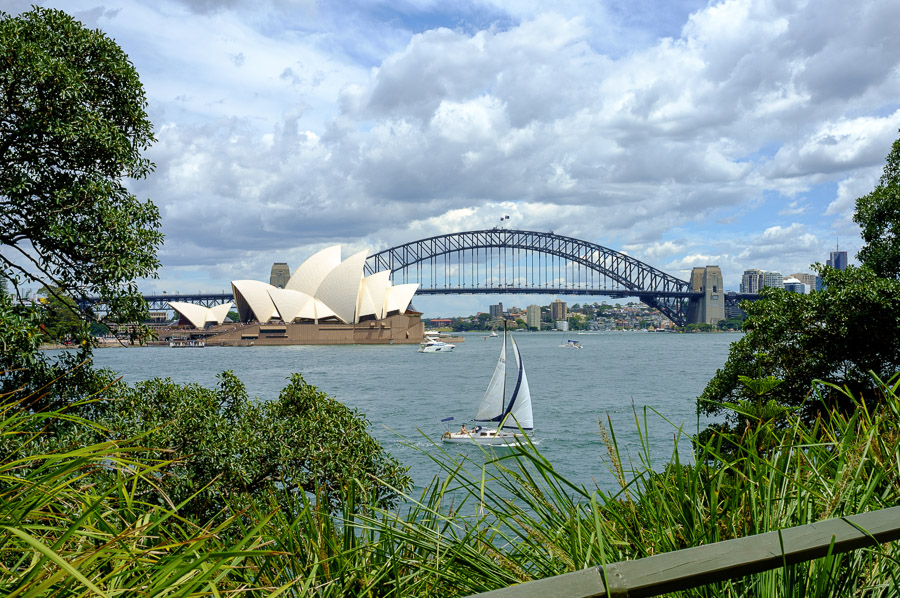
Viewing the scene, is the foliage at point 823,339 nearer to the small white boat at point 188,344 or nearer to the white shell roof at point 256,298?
the white shell roof at point 256,298

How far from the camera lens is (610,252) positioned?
120m

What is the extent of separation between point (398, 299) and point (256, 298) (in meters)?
16.7

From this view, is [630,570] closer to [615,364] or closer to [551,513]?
[551,513]

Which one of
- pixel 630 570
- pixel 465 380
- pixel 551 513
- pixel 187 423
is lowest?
pixel 465 380

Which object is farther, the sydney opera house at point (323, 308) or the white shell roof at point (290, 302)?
the white shell roof at point (290, 302)

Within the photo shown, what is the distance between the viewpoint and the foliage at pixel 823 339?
9.97 meters

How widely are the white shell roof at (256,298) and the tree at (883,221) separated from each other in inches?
3065

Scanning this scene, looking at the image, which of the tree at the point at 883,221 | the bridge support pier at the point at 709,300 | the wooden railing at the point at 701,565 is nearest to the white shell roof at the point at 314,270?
the bridge support pier at the point at 709,300

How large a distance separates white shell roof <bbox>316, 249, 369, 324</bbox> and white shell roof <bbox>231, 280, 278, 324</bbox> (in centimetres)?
693

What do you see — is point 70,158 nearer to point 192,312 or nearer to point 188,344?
point 188,344

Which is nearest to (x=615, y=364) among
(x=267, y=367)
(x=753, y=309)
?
(x=267, y=367)

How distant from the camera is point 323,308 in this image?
8225cm

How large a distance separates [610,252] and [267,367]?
264ft

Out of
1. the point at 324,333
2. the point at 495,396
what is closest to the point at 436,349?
the point at 324,333
